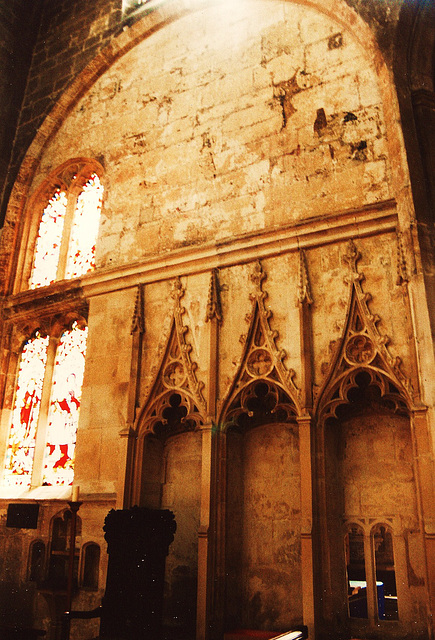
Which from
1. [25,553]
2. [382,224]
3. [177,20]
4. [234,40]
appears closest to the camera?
[382,224]

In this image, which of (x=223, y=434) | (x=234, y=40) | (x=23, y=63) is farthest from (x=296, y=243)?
(x=23, y=63)

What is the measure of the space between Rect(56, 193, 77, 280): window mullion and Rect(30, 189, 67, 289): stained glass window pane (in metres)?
0.12

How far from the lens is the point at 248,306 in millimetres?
6465

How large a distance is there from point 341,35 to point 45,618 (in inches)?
293

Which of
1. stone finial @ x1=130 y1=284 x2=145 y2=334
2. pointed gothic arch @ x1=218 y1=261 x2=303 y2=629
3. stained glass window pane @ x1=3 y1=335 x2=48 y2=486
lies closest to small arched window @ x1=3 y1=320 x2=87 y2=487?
stained glass window pane @ x1=3 y1=335 x2=48 y2=486

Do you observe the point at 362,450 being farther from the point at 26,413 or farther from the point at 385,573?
the point at 26,413

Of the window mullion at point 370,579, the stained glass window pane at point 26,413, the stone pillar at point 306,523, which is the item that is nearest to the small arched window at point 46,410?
the stained glass window pane at point 26,413

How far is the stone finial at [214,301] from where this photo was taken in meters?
6.55

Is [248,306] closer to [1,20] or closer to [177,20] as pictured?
[177,20]

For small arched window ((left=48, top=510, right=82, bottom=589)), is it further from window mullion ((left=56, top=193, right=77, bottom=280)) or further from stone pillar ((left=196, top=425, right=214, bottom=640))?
window mullion ((left=56, top=193, right=77, bottom=280))

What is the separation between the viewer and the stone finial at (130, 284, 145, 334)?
6996 millimetres

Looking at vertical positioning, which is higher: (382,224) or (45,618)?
(382,224)

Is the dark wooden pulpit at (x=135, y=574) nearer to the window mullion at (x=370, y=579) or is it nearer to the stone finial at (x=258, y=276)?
the window mullion at (x=370, y=579)

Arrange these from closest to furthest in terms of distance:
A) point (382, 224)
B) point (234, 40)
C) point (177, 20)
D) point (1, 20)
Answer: point (382, 224), point (234, 40), point (177, 20), point (1, 20)
